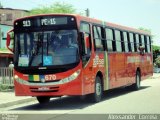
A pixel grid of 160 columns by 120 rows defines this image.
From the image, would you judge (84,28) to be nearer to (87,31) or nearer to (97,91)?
(87,31)

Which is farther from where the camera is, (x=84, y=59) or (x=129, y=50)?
(x=129, y=50)

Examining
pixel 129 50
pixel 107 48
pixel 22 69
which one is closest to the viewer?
pixel 22 69

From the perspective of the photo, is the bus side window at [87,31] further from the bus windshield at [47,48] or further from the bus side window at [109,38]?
the bus side window at [109,38]

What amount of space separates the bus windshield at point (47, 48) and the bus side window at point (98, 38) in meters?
2.02

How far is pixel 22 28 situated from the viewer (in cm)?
1673

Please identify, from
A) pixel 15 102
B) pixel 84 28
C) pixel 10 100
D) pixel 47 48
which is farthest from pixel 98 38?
pixel 10 100

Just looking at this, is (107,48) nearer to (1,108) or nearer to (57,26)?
(57,26)

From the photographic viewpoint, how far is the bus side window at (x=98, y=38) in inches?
702

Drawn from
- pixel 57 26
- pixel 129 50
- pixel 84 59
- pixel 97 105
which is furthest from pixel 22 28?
pixel 129 50

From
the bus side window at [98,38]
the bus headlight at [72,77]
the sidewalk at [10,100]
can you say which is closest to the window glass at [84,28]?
the bus side window at [98,38]

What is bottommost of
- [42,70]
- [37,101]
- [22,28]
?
[37,101]

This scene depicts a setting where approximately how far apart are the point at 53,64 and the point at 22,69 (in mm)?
1234

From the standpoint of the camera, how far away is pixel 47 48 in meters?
16.0

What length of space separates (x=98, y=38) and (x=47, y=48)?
2.78 m
